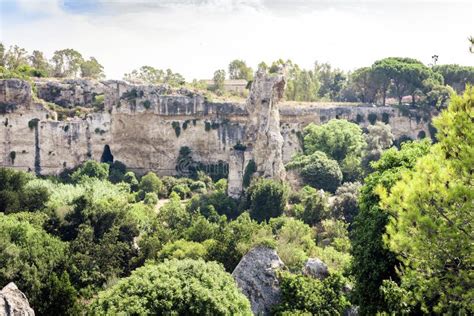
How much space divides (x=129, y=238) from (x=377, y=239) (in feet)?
51.5

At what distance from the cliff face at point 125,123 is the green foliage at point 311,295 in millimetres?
28957

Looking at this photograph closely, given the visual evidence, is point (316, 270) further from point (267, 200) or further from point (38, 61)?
point (38, 61)

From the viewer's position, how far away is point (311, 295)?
786 inches

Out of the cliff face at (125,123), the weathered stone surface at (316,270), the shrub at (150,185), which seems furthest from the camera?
the cliff face at (125,123)

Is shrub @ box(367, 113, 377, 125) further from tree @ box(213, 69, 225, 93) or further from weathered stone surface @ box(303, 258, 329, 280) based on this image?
weathered stone surface @ box(303, 258, 329, 280)

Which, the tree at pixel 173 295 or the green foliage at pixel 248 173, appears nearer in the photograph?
the tree at pixel 173 295

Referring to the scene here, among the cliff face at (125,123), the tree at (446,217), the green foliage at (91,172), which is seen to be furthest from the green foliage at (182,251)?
the cliff face at (125,123)

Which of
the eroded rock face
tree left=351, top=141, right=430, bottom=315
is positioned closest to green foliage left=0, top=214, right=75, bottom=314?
tree left=351, top=141, right=430, bottom=315

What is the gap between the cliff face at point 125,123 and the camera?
161ft

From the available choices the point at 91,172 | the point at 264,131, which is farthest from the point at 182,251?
the point at 91,172

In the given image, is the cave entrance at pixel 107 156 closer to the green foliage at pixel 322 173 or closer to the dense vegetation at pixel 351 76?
the dense vegetation at pixel 351 76

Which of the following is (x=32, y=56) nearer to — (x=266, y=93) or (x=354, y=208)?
(x=266, y=93)

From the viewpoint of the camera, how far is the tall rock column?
131 ft

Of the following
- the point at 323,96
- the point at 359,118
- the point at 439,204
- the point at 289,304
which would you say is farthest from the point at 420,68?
the point at 439,204
